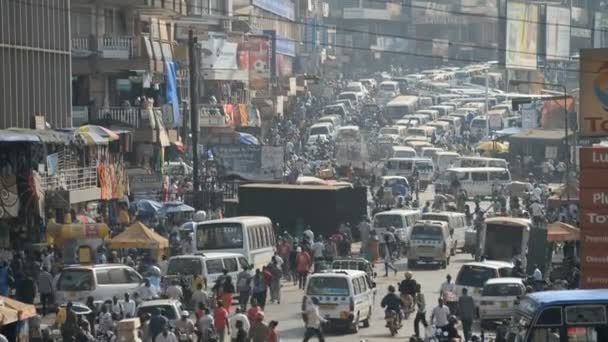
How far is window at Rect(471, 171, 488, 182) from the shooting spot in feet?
249

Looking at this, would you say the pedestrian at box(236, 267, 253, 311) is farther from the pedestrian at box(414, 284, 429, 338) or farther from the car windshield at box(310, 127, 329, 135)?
the car windshield at box(310, 127, 329, 135)

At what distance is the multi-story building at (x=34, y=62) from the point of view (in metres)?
53.2

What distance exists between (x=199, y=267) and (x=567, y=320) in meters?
16.8

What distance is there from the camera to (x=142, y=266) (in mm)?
44875

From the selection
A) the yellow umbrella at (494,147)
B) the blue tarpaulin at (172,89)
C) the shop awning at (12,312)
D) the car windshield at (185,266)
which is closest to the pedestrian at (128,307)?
the car windshield at (185,266)

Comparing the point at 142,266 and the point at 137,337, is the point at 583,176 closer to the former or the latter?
the point at 137,337

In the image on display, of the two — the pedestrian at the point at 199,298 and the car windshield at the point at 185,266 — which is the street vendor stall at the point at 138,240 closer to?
the car windshield at the point at 185,266

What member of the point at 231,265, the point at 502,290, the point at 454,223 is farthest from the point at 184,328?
the point at 454,223

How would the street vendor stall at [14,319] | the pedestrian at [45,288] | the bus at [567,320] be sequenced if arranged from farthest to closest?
the pedestrian at [45,288] → the street vendor stall at [14,319] → the bus at [567,320]

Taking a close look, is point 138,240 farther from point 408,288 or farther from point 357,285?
point 357,285

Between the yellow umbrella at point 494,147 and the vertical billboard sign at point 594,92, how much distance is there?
144ft

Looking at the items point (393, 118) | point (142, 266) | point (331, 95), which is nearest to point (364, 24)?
point (331, 95)

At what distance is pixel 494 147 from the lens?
3634 inches

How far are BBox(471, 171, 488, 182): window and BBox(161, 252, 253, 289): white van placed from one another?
110ft
